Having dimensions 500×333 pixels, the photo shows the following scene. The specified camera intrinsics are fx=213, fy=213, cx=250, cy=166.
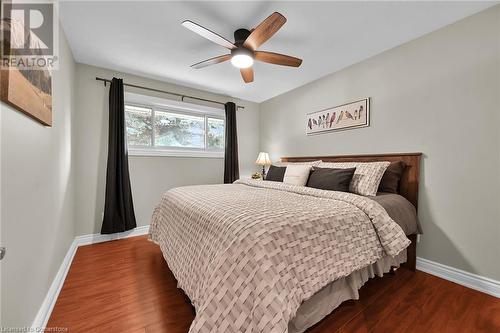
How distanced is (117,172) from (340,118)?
3.07m

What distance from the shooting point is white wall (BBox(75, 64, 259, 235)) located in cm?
275

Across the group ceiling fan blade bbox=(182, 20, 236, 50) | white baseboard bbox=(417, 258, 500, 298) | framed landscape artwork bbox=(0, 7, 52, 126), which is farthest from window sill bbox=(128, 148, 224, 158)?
white baseboard bbox=(417, 258, 500, 298)

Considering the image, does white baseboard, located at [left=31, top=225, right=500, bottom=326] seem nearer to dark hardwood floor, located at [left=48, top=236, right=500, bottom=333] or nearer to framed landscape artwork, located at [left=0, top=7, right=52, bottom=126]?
dark hardwood floor, located at [left=48, top=236, right=500, bottom=333]

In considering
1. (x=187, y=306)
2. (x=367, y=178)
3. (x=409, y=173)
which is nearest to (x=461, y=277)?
(x=409, y=173)

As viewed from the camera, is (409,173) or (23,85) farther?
(409,173)

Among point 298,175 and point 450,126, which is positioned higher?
point 450,126

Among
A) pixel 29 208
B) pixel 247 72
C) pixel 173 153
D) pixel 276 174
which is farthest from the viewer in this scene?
pixel 173 153

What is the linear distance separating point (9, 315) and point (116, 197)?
2070 millimetres

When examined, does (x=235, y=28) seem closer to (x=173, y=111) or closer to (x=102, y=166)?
(x=173, y=111)

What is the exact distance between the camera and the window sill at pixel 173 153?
3.14 m

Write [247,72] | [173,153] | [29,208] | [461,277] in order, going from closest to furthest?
[29,208], [461,277], [247,72], [173,153]

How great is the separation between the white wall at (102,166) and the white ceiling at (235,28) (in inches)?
12.0

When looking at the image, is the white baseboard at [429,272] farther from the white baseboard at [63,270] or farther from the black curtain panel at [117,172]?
the black curtain panel at [117,172]

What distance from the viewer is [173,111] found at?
11.6 feet
